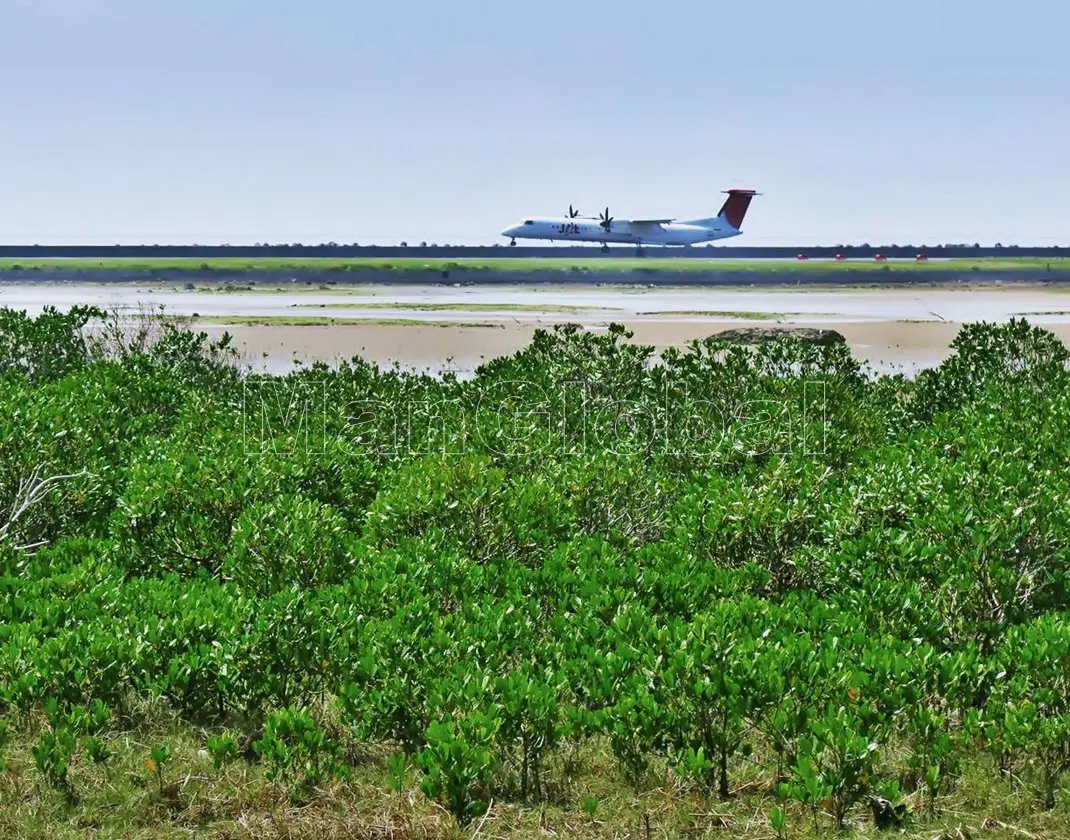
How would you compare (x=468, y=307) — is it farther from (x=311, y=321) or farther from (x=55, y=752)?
(x=55, y=752)

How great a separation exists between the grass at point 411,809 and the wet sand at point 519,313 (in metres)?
16.4

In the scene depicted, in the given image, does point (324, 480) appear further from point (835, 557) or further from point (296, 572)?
point (835, 557)

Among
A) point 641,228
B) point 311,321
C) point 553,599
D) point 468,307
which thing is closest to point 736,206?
point 641,228

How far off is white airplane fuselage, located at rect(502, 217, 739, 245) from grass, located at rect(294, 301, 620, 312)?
48.0m

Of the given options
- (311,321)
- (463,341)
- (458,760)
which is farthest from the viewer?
(311,321)

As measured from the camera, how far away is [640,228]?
12156 cm

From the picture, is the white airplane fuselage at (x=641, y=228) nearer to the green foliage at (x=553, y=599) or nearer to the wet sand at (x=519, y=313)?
the wet sand at (x=519, y=313)

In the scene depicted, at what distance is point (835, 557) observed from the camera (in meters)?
8.17

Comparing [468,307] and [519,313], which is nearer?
[519,313]

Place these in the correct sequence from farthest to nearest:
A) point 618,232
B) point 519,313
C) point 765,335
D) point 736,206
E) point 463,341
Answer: point 736,206
point 618,232
point 519,313
point 463,341
point 765,335

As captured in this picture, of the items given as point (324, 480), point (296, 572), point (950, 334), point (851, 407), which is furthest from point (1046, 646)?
point (950, 334)

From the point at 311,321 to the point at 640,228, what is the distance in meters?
79.0

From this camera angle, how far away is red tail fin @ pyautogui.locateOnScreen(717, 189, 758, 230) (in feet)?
456

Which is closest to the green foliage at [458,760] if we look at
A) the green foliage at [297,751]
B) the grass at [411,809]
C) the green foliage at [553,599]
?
the green foliage at [553,599]
